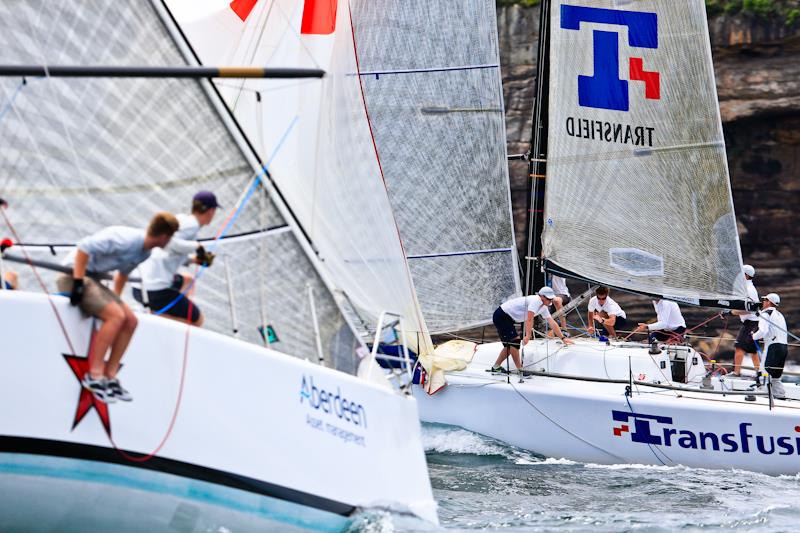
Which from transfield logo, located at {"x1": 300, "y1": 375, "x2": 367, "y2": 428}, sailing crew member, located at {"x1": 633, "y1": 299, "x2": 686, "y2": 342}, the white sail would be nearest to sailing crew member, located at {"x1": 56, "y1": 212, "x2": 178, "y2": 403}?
transfield logo, located at {"x1": 300, "y1": 375, "x2": 367, "y2": 428}

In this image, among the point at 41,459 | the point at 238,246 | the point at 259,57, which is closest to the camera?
the point at 41,459

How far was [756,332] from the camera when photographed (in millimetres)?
12555

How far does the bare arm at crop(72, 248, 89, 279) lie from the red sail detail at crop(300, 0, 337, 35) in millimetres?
5016

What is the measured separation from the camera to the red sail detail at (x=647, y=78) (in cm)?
1257

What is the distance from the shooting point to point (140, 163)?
6.66 meters

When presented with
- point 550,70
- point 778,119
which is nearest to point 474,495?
point 550,70

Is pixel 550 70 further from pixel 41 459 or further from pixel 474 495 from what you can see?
pixel 41 459

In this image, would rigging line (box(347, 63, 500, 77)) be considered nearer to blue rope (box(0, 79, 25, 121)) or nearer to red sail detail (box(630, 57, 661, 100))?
red sail detail (box(630, 57, 661, 100))

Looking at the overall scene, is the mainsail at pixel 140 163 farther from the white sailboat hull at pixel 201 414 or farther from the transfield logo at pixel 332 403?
the white sailboat hull at pixel 201 414

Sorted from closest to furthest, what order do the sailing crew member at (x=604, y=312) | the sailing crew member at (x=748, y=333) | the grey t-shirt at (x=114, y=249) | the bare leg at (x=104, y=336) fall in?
the bare leg at (x=104, y=336), the grey t-shirt at (x=114, y=249), the sailing crew member at (x=748, y=333), the sailing crew member at (x=604, y=312)

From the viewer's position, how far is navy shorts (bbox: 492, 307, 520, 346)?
12.0m

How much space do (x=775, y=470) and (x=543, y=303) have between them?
277cm

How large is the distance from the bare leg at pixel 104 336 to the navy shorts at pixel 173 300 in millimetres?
685

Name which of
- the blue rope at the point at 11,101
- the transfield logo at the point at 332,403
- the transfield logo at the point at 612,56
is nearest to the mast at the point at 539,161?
the transfield logo at the point at 612,56
